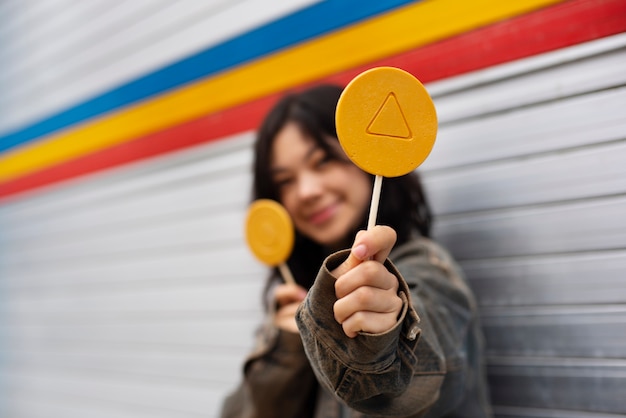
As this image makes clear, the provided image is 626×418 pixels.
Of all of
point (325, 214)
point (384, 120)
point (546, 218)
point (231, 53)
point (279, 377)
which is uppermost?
point (231, 53)

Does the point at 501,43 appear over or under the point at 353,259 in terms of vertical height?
over

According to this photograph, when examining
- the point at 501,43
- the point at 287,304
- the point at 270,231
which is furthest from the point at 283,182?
the point at 501,43

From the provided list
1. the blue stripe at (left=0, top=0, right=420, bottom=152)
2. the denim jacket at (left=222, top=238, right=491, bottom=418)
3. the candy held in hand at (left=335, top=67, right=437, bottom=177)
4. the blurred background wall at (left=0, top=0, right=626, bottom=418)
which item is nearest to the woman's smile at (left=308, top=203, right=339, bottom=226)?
the denim jacket at (left=222, top=238, right=491, bottom=418)

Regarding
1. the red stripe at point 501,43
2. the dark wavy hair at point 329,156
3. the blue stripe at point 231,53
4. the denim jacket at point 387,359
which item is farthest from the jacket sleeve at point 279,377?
the blue stripe at point 231,53

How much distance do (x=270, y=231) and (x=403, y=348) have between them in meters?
0.75

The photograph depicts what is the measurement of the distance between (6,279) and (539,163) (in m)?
3.71

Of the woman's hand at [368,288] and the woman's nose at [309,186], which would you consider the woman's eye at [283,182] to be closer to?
the woman's nose at [309,186]

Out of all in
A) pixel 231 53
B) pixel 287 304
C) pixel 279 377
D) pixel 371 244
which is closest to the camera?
pixel 371 244

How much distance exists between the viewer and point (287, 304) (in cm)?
148

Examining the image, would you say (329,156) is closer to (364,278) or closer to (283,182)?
(283,182)

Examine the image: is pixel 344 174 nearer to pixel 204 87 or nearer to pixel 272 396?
pixel 272 396

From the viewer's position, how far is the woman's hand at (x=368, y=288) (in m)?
0.74

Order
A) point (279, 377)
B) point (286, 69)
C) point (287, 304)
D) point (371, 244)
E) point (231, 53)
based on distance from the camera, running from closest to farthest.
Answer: point (371, 244)
point (279, 377)
point (287, 304)
point (286, 69)
point (231, 53)

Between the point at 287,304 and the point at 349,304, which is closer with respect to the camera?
the point at 349,304
